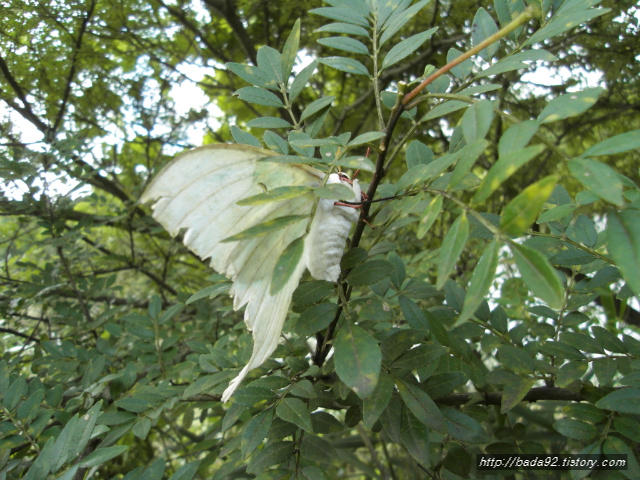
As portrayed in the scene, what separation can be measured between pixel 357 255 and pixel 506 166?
30 centimetres

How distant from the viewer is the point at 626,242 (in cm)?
47

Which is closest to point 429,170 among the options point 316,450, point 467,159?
point 467,159

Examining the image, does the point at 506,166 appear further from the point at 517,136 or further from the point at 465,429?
the point at 465,429

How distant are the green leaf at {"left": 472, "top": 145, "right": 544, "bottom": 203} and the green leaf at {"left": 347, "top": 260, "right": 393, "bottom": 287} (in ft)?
0.76

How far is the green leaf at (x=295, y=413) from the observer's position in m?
0.70

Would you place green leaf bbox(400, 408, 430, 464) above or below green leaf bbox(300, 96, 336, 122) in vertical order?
below

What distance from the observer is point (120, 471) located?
156cm

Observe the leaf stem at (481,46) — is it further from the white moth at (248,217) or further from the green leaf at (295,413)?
the green leaf at (295,413)

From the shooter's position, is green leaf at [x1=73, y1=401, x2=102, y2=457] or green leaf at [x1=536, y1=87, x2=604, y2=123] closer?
green leaf at [x1=536, y1=87, x2=604, y2=123]

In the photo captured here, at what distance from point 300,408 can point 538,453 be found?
1.87 feet

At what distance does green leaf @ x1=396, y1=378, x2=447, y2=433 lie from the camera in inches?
25.9

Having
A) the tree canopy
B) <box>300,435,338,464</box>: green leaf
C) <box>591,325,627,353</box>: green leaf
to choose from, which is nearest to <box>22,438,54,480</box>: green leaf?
the tree canopy

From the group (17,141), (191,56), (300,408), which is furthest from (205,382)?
Result: (191,56)

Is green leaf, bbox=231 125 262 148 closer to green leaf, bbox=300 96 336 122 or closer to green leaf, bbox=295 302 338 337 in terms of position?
green leaf, bbox=300 96 336 122
